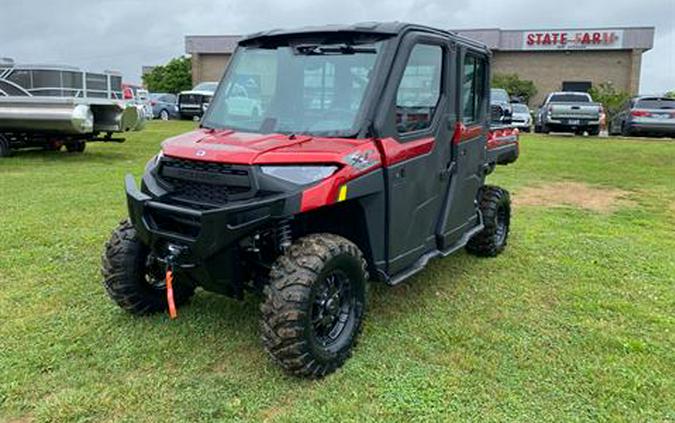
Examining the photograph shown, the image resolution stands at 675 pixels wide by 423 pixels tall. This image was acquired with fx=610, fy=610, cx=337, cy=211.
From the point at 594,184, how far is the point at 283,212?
9.03m

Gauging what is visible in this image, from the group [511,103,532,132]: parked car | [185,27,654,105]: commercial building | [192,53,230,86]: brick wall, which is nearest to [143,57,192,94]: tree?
[192,53,230,86]: brick wall

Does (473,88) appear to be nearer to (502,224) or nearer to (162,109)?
(502,224)

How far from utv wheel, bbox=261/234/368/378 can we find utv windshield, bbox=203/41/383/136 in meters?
0.78

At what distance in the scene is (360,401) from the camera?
3230 mm

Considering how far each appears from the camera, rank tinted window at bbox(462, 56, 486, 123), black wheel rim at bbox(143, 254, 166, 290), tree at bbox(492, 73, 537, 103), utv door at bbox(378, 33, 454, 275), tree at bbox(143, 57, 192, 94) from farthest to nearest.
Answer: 1. tree at bbox(143, 57, 192, 94)
2. tree at bbox(492, 73, 537, 103)
3. tinted window at bbox(462, 56, 486, 123)
4. black wheel rim at bbox(143, 254, 166, 290)
5. utv door at bbox(378, 33, 454, 275)

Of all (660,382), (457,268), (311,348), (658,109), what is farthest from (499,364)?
(658,109)

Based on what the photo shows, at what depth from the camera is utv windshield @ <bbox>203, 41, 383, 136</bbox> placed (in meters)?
3.83

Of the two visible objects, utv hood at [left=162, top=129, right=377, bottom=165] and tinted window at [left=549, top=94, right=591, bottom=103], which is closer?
utv hood at [left=162, top=129, right=377, bottom=165]

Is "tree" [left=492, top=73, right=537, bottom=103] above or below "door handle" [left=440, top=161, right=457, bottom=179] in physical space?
above

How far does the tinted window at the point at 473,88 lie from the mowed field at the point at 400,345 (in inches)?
55.1

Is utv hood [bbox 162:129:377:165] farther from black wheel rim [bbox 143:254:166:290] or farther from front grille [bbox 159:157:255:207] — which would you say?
black wheel rim [bbox 143:254:166:290]

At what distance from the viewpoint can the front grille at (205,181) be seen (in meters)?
3.38

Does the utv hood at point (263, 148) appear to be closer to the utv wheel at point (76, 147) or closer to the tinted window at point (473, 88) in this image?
the tinted window at point (473, 88)

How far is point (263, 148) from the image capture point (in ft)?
11.3
